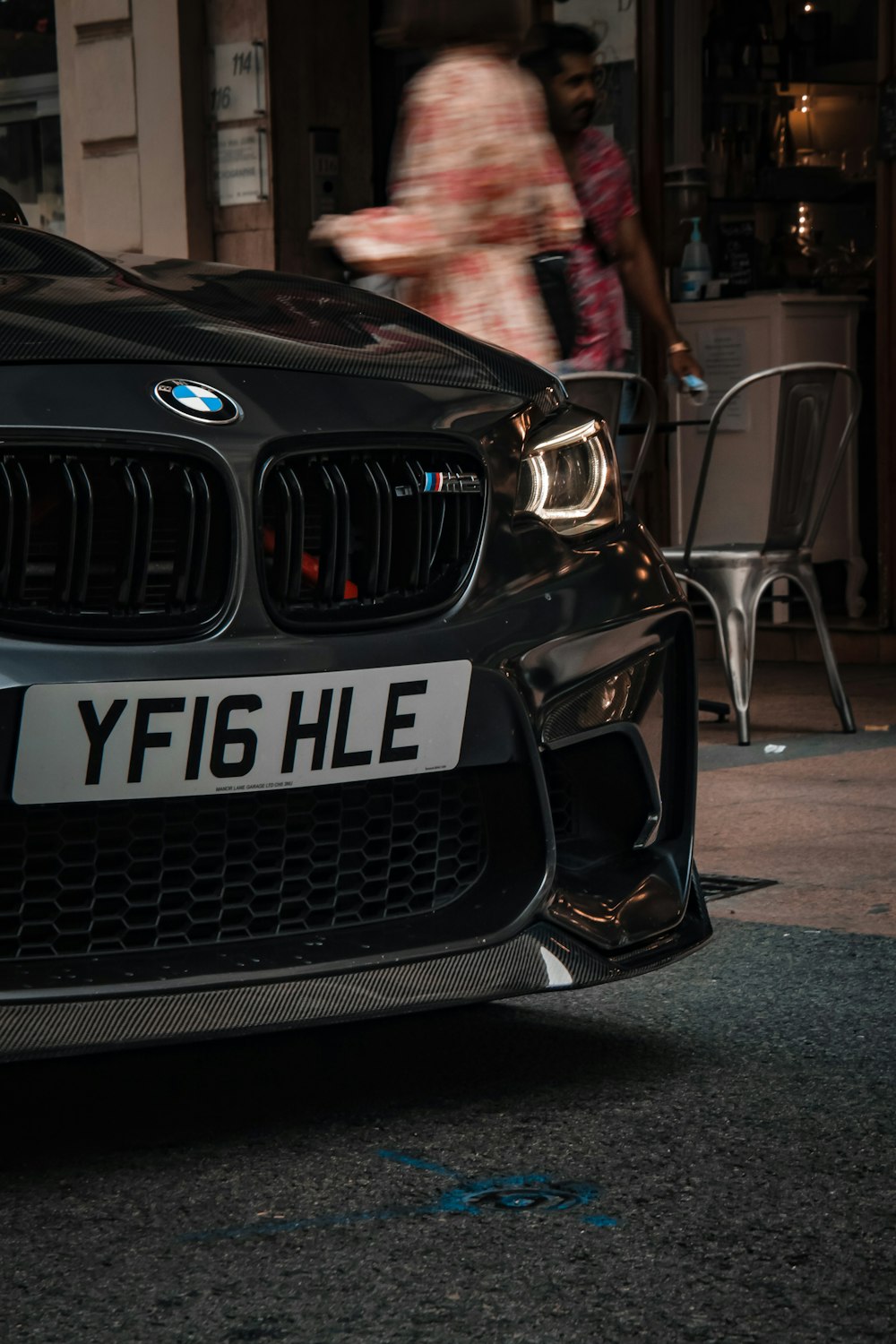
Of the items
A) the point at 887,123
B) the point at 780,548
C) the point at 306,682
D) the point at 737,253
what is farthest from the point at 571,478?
the point at 737,253

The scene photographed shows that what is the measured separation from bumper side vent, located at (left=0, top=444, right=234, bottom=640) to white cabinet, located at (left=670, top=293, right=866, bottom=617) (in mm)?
6433

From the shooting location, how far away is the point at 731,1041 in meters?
3.22

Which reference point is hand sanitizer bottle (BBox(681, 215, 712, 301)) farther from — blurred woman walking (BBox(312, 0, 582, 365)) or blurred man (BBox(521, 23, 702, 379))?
blurred woman walking (BBox(312, 0, 582, 365))

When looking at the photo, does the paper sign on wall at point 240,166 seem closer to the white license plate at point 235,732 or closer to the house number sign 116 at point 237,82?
the house number sign 116 at point 237,82

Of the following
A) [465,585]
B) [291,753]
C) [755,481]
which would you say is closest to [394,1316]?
[291,753]

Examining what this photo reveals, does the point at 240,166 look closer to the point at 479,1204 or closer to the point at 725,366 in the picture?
the point at 725,366

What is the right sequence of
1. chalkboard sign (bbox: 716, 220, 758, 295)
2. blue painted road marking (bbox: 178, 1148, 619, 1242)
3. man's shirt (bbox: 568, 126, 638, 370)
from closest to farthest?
1. blue painted road marking (bbox: 178, 1148, 619, 1242)
2. man's shirt (bbox: 568, 126, 638, 370)
3. chalkboard sign (bbox: 716, 220, 758, 295)

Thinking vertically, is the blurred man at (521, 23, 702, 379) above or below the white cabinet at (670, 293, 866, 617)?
above

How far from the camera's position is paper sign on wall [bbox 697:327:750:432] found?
8977mm

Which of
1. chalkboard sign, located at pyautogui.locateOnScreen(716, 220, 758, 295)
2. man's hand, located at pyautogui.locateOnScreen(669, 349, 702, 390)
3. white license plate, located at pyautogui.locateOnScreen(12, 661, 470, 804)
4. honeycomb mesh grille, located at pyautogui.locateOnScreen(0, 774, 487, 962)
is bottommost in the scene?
honeycomb mesh grille, located at pyautogui.locateOnScreen(0, 774, 487, 962)

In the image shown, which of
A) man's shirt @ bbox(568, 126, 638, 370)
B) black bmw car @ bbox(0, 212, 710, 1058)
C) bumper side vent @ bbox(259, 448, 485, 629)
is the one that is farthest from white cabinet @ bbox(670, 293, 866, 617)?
bumper side vent @ bbox(259, 448, 485, 629)

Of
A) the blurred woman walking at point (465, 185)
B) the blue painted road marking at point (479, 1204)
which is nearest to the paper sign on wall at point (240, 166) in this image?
the blurred woman walking at point (465, 185)

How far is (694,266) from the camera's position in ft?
30.4

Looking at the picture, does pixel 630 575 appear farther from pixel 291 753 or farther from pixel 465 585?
pixel 291 753
